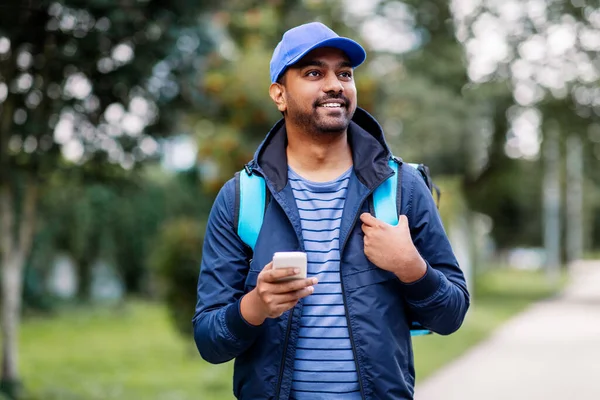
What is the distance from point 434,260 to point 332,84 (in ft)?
1.81

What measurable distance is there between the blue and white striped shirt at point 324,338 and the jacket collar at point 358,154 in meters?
0.18

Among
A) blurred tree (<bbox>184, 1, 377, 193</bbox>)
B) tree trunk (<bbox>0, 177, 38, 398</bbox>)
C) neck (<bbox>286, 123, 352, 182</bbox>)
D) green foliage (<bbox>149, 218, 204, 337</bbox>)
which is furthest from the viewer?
green foliage (<bbox>149, 218, 204, 337</bbox>)

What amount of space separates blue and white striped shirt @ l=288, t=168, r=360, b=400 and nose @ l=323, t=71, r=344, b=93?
37 cm

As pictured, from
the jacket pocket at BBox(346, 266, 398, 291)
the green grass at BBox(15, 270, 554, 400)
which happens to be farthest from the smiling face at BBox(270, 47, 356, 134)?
the green grass at BBox(15, 270, 554, 400)

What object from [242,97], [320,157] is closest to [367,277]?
[320,157]

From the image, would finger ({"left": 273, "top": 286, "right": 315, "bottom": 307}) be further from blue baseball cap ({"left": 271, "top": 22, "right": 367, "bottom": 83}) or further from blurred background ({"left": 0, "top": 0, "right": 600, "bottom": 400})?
blurred background ({"left": 0, "top": 0, "right": 600, "bottom": 400})

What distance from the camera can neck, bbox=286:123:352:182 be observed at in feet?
8.63

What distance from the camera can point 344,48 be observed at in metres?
2.55

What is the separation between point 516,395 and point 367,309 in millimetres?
7348

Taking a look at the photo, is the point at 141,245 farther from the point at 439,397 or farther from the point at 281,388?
the point at 281,388

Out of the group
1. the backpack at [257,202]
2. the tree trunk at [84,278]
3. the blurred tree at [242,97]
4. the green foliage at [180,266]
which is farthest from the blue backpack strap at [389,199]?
the tree trunk at [84,278]

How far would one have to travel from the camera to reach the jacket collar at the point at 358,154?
256 centimetres

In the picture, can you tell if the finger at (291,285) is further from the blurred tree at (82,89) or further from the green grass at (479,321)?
the green grass at (479,321)

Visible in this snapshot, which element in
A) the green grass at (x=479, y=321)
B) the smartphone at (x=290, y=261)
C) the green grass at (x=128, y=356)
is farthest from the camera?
the green grass at (x=479, y=321)
